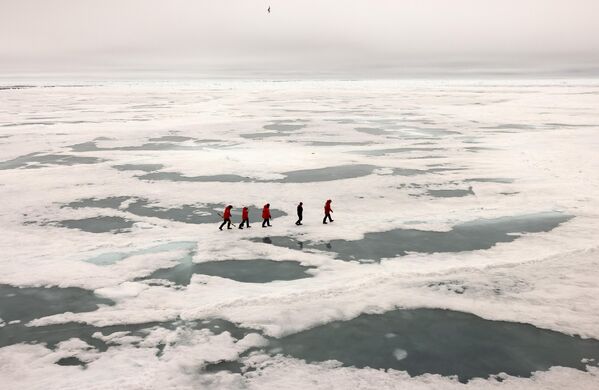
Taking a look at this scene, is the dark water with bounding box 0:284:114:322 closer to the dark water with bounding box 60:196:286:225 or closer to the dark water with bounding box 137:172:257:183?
the dark water with bounding box 60:196:286:225

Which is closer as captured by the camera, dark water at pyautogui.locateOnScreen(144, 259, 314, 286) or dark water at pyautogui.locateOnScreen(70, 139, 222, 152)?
dark water at pyautogui.locateOnScreen(144, 259, 314, 286)

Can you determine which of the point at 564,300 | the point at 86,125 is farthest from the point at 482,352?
the point at 86,125

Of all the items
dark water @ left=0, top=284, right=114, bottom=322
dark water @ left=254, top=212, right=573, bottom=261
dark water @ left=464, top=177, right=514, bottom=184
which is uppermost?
dark water @ left=464, top=177, right=514, bottom=184

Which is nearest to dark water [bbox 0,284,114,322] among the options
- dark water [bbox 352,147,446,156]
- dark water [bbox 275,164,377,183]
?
dark water [bbox 275,164,377,183]

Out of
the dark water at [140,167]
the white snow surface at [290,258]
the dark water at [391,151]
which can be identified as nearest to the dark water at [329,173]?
the white snow surface at [290,258]

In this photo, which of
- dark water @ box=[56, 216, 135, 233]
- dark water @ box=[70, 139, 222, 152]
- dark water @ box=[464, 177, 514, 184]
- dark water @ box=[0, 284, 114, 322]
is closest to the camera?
dark water @ box=[0, 284, 114, 322]

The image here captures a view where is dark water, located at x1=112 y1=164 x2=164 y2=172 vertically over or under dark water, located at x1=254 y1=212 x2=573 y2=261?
over
